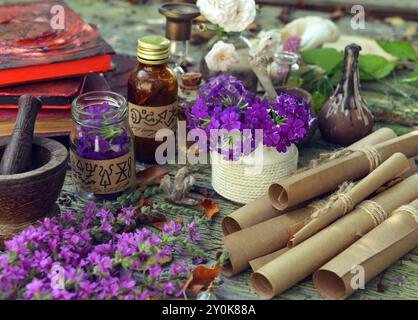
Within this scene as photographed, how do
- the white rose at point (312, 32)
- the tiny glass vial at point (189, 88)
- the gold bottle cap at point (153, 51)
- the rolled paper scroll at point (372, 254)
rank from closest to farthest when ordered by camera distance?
the rolled paper scroll at point (372, 254) → the gold bottle cap at point (153, 51) → the tiny glass vial at point (189, 88) → the white rose at point (312, 32)

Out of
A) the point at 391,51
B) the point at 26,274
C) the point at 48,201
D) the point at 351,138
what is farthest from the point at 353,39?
the point at 26,274

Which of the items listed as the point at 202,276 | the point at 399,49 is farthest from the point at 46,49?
the point at 399,49

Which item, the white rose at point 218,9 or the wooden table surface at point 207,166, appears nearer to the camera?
the wooden table surface at point 207,166

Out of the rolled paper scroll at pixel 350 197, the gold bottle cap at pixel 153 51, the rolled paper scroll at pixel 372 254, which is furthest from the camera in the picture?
the gold bottle cap at pixel 153 51

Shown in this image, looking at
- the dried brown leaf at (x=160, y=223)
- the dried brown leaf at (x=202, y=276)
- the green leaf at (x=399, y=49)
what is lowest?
the dried brown leaf at (x=160, y=223)

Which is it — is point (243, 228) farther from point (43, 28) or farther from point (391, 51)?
point (391, 51)

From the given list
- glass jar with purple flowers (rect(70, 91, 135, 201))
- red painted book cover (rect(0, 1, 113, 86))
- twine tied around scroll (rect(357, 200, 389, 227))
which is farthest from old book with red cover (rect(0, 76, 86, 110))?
twine tied around scroll (rect(357, 200, 389, 227))

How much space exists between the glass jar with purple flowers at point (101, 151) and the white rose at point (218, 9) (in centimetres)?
45

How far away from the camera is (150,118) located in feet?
5.67

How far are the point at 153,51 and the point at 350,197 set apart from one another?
60cm

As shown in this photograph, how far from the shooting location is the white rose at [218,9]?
1.90 metres

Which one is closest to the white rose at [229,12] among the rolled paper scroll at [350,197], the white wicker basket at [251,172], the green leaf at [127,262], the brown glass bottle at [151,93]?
the brown glass bottle at [151,93]

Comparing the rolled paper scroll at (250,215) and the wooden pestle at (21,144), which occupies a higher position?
the wooden pestle at (21,144)

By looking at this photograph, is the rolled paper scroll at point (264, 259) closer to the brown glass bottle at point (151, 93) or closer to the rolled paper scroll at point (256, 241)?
the rolled paper scroll at point (256, 241)
